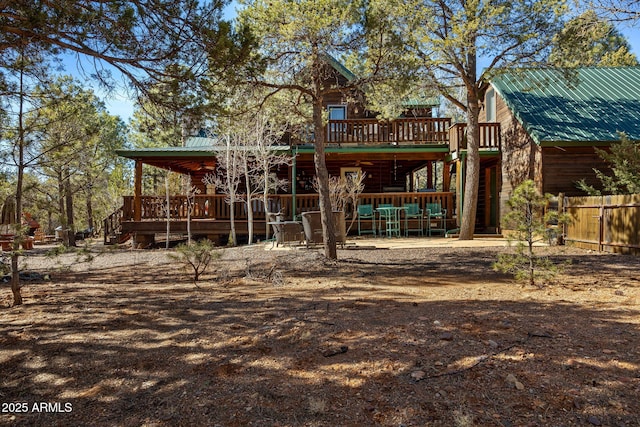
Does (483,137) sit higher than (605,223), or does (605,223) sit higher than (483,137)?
(483,137)

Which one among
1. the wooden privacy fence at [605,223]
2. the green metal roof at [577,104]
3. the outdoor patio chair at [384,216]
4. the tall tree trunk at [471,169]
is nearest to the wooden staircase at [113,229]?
the outdoor patio chair at [384,216]

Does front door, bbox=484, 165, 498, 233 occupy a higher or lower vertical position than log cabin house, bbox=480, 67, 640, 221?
lower

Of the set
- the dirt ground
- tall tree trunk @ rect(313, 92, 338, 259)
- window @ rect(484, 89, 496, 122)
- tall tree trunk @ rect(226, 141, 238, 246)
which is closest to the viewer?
the dirt ground

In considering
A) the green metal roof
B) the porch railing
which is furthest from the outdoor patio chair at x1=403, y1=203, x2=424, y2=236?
the green metal roof

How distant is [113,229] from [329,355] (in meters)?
16.1

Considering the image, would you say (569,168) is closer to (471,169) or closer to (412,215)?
(471,169)

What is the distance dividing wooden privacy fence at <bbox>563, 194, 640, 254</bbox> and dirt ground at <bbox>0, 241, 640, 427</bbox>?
3.22 meters

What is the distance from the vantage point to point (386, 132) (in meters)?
14.8

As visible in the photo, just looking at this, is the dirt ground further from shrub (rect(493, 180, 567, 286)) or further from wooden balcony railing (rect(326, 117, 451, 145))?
wooden balcony railing (rect(326, 117, 451, 145))

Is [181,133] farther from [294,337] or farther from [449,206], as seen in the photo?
[449,206]

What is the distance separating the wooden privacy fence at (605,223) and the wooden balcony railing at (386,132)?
563cm

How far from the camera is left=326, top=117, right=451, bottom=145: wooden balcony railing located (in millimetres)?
14773

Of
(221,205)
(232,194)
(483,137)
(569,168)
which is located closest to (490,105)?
(483,137)

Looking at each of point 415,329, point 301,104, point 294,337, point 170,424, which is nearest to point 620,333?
point 415,329
